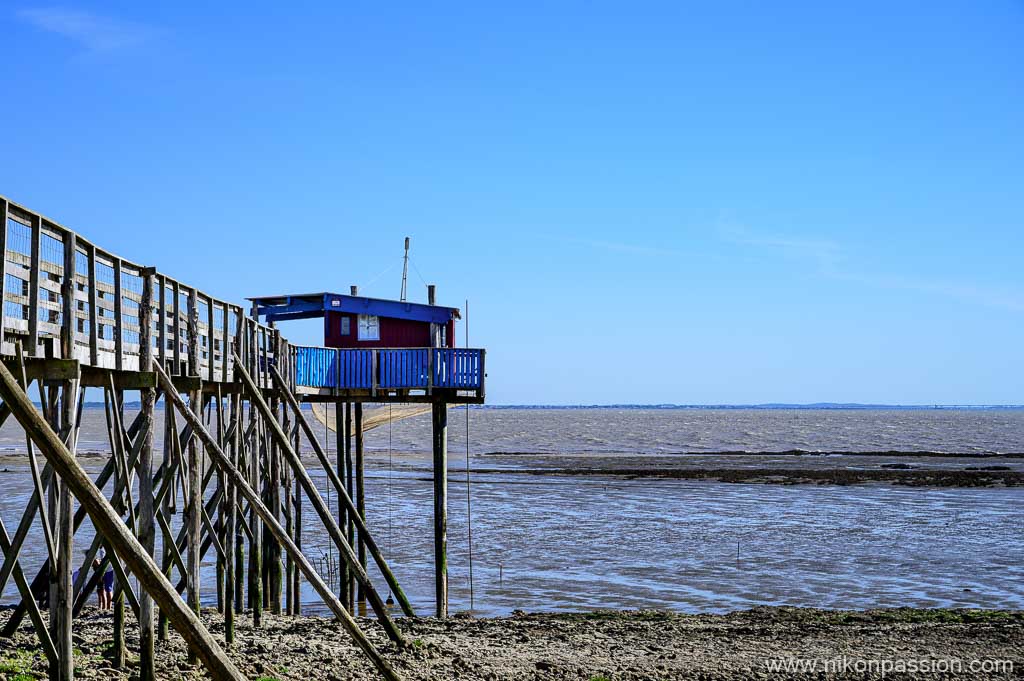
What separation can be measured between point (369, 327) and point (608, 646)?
11.0 meters

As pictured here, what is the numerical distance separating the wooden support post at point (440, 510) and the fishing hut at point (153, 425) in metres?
0.04

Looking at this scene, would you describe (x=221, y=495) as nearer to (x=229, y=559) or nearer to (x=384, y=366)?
(x=229, y=559)

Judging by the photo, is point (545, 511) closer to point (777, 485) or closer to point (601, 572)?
point (601, 572)

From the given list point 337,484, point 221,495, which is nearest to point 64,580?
point 221,495

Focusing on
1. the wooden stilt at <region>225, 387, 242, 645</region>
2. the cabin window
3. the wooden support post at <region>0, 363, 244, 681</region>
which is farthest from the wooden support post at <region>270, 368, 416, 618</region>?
the wooden support post at <region>0, 363, 244, 681</region>

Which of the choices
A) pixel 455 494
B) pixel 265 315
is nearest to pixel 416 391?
pixel 265 315

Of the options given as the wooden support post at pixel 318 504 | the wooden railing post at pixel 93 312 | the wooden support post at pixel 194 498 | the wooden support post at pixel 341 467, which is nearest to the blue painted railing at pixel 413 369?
the wooden support post at pixel 341 467

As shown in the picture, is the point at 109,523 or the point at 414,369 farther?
the point at 414,369

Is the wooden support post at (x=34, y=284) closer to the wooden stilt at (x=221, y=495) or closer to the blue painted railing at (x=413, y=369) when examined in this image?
the wooden stilt at (x=221, y=495)

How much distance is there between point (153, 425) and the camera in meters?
10.2

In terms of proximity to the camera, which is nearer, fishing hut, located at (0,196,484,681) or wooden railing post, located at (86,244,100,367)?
fishing hut, located at (0,196,484,681)

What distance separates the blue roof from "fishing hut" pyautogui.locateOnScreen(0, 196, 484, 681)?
2.63 m

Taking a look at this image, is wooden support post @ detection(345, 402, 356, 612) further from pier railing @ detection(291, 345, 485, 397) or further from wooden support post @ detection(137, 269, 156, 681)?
wooden support post @ detection(137, 269, 156, 681)

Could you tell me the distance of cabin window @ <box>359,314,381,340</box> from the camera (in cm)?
2388
